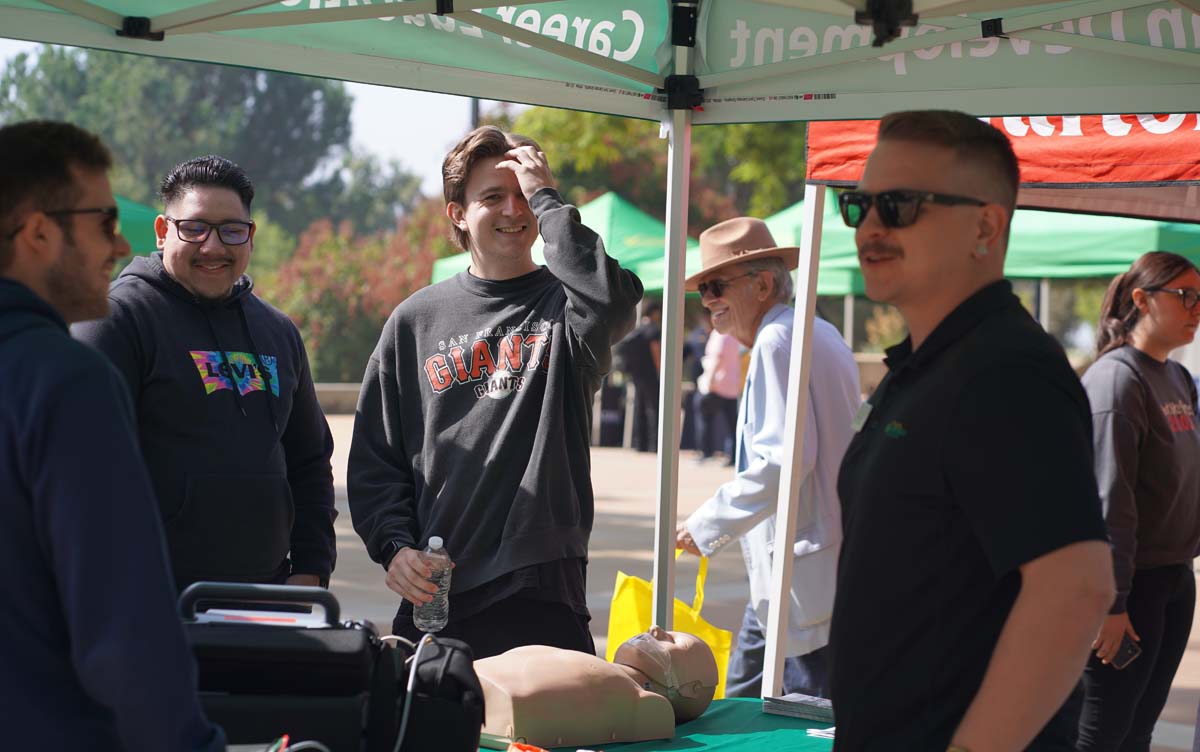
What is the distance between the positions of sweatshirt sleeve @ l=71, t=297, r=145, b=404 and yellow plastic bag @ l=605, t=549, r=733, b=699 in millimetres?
1703

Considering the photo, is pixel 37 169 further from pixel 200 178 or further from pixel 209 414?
pixel 200 178

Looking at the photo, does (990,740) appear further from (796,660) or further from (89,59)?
(89,59)

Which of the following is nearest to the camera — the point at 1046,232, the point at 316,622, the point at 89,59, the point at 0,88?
the point at 316,622

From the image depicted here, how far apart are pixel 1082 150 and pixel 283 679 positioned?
324 cm

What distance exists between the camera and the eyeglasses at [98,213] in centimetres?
168

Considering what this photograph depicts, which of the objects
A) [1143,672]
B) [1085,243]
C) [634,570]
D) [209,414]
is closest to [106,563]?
[209,414]

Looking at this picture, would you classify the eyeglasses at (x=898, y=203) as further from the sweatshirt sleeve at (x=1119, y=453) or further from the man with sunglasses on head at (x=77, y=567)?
the sweatshirt sleeve at (x=1119, y=453)

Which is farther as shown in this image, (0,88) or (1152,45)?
(0,88)

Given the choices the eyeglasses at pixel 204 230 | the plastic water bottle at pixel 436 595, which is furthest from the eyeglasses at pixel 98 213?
the plastic water bottle at pixel 436 595

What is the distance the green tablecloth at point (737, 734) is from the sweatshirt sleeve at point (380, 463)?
0.76m

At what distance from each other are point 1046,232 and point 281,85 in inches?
2289

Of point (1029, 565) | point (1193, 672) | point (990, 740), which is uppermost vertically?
point (1029, 565)

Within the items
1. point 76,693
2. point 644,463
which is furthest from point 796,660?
point 644,463

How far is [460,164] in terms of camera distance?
340cm
